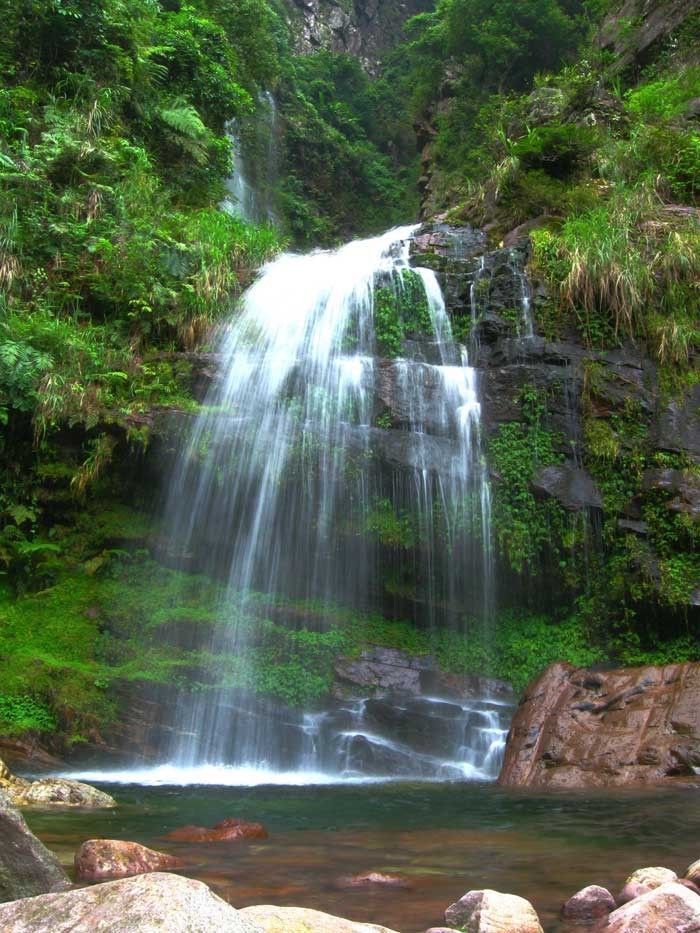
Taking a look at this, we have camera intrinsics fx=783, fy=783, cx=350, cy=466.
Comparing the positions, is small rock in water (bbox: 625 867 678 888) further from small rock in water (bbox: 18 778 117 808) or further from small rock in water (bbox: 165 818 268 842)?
small rock in water (bbox: 18 778 117 808)

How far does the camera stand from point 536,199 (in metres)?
13.6

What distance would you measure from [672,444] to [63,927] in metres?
8.88

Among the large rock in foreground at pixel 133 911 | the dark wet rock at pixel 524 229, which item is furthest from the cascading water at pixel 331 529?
the large rock in foreground at pixel 133 911

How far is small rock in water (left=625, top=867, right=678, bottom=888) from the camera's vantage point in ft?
11.8

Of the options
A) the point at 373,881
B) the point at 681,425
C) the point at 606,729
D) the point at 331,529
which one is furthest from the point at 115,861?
the point at 681,425

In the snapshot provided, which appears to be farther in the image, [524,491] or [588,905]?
[524,491]

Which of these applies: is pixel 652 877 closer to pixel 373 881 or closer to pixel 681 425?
pixel 373 881

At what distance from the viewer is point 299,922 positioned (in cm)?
297

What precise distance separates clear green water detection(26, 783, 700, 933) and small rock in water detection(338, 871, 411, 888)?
0.18 feet

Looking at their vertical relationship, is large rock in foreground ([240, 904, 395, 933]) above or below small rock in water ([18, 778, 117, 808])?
above

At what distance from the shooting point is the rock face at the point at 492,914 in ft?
10.3

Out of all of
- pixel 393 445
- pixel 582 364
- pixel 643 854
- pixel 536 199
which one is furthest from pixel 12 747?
pixel 536 199

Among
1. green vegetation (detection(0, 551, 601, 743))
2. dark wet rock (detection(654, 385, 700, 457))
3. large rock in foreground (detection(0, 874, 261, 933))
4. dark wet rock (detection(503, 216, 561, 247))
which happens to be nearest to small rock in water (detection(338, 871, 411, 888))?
large rock in foreground (detection(0, 874, 261, 933))

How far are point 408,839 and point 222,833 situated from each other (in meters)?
1.16
